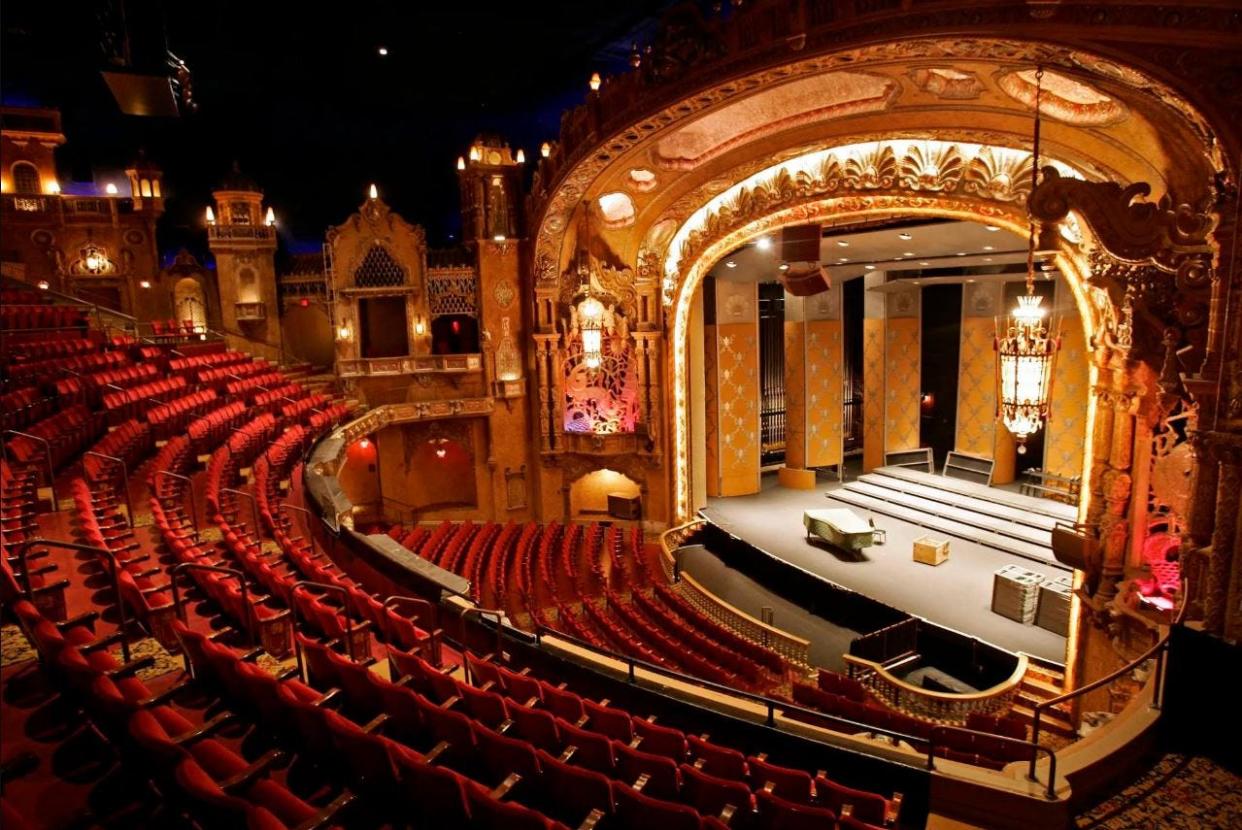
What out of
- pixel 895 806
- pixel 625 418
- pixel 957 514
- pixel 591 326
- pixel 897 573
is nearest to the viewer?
pixel 895 806

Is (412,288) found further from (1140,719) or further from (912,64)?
(1140,719)

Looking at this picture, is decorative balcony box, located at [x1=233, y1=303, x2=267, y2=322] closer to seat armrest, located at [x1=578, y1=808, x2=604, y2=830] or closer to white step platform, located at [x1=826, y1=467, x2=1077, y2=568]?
white step platform, located at [x1=826, y1=467, x2=1077, y2=568]

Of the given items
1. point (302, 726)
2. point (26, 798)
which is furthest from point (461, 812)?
point (26, 798)

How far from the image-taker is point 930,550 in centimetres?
1176

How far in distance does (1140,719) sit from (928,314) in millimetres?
13830

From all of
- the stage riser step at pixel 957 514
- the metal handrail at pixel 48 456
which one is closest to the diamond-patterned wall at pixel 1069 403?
the stage riser step at pixel 957 514

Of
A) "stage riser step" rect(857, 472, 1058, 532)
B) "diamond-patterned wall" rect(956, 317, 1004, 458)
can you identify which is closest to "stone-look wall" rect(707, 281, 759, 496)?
"stage riser step" rect(857, 472, 1058, 532)

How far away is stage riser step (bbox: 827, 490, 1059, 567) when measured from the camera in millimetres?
11789

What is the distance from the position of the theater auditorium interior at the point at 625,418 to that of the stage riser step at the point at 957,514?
11 centimetres

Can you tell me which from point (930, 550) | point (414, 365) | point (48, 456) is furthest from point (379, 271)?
point (930, 550)

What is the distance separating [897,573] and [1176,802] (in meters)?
7.35

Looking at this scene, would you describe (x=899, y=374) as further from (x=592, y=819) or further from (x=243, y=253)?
(x=243, y=253)

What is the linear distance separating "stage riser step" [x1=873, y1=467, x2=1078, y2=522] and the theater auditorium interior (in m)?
0.21

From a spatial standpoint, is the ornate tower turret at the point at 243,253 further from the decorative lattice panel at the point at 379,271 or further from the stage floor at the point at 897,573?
the stage floor at the point at 897,573
